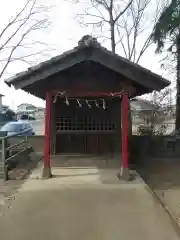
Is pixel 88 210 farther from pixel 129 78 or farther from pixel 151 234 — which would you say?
pixel 129 78

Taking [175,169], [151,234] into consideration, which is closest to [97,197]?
[151,234]

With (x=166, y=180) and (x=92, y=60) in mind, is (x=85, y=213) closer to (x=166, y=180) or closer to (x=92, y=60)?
(x=92, y=60)

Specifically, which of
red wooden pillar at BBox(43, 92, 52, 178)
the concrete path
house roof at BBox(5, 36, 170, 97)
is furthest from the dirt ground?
red wooden pillar at BBox(43, 92, 52, 178)

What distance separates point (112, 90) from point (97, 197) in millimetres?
3249

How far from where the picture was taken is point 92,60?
26.9ft

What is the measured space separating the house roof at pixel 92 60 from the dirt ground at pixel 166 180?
7.67ft

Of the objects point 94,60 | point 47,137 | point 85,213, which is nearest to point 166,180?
point 47,137

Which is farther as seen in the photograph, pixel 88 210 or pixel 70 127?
pixel 70 127

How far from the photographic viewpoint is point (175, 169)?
11344mm

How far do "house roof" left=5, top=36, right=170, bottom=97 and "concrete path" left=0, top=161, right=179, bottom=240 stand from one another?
2.29 m

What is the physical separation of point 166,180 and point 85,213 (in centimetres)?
399

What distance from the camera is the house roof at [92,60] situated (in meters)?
8.17

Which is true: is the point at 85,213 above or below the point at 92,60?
below

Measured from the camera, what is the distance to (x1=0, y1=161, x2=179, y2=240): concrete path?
5336 mm
